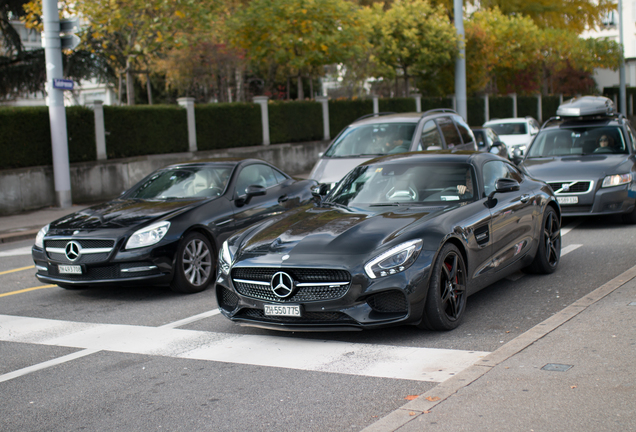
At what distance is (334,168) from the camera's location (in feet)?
42.2

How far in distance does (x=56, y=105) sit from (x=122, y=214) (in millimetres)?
10375

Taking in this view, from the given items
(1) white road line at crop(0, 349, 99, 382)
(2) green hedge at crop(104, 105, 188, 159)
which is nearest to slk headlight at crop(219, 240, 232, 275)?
(1) white road line at crop(0, 349, 99, 382)

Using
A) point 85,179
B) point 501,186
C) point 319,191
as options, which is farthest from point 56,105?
point 501,186

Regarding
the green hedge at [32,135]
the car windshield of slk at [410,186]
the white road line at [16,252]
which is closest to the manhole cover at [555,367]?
the car windshield of slk at [410,186]

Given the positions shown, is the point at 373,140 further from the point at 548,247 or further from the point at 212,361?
the point at 212,361

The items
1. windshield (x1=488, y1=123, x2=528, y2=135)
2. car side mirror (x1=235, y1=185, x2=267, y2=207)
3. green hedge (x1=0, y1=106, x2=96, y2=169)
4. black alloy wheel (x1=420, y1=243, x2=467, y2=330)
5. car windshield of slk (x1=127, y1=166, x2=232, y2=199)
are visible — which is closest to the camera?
black alloy wheel (x1=420, y1=243, x2=467, y2=330)

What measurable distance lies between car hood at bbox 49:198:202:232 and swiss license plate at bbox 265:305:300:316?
109 inches

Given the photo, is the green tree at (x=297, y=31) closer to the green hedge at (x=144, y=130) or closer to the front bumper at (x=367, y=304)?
the green hedge at (x=144, y=130)

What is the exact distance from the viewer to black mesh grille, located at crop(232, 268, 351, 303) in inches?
225

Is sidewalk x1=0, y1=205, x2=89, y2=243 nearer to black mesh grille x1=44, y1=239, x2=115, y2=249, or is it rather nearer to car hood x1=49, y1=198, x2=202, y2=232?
car hood x1=49, y1=198, x2=202, y2=232

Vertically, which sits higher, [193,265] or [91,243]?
[91,243]

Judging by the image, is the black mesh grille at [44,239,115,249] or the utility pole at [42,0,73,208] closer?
the black mesh grille at [44,239,115,249]

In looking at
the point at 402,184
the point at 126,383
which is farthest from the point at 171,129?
the point at 126,383

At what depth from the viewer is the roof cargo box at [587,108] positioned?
12991 millimetres
